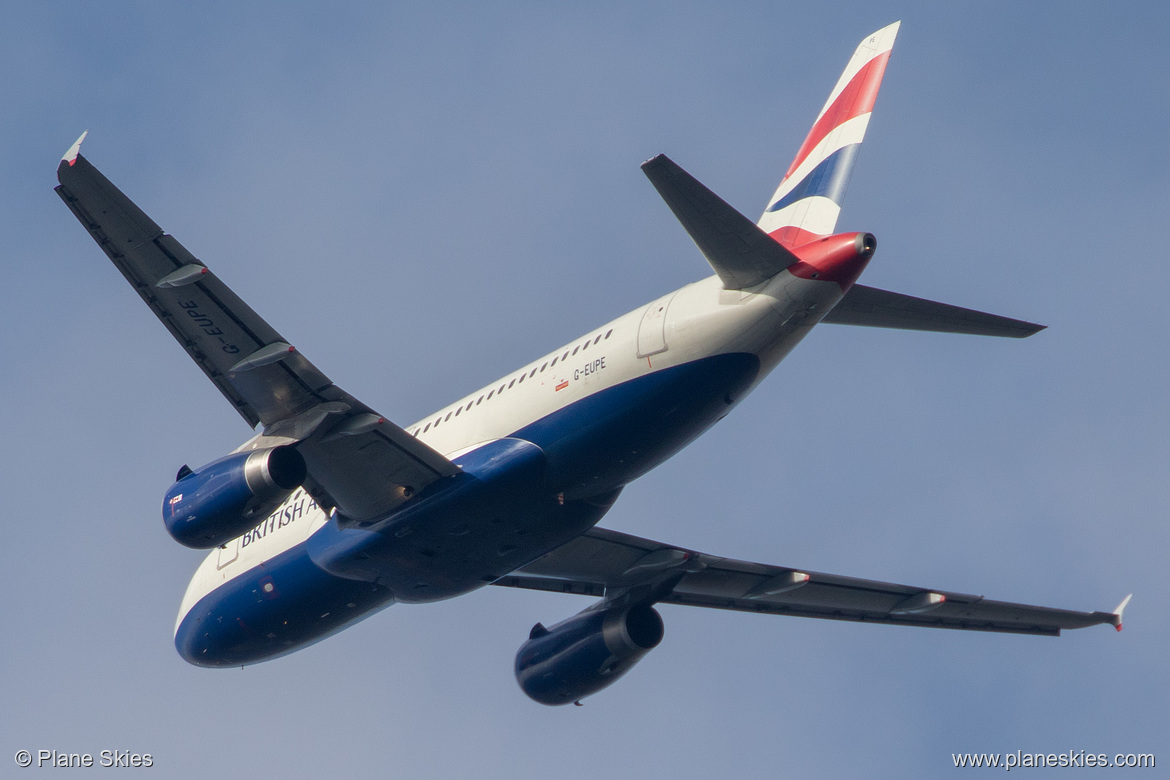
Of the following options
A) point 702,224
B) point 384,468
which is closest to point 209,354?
point 384,468

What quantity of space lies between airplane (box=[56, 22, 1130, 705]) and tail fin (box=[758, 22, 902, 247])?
4 cm

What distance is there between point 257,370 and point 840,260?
9797 millimetres

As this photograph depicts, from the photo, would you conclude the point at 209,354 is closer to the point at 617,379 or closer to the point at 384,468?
the point at 384,468

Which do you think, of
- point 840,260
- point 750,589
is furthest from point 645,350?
point 750,589

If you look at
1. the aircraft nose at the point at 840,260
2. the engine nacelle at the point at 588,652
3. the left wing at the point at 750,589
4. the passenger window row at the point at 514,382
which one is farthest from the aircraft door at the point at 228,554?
the aircraft nose at the point at 840,260

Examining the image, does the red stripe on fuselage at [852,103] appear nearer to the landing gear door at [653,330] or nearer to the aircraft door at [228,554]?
the landing gear door at [653,330]

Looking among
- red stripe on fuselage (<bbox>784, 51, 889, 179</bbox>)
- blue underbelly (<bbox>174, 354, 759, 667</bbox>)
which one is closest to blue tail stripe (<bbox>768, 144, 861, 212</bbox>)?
red stripe on fuselage (<bbox>784, 51, 889, 179</bbox>)

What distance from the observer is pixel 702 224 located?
23.5m

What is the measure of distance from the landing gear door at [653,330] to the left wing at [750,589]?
720 centimetres

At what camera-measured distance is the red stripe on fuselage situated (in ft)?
90.4

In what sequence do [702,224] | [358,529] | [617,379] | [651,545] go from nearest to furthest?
[702,224] → [617,379] → [358,529] → [651,545]

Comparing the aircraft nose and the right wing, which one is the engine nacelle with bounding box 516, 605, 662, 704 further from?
the aircraft nose

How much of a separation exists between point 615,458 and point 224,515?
6723 mm

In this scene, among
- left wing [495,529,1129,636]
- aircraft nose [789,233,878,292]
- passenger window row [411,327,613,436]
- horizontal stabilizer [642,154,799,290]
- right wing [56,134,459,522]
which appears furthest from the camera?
left wing [495,529,1129,636]
